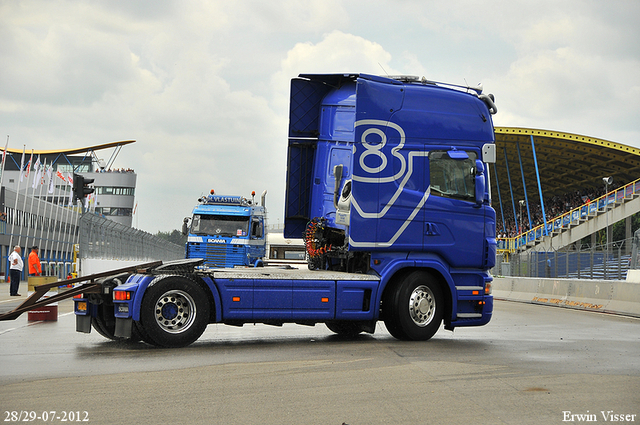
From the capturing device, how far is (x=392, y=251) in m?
10.9

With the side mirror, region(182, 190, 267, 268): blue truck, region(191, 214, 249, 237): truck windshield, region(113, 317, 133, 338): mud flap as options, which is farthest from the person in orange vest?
the side mirror

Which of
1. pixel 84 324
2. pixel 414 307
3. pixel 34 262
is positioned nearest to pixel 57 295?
pixel 84 324

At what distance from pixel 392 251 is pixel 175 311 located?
3342 mm

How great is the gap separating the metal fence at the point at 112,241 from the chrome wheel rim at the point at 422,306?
18.4 m

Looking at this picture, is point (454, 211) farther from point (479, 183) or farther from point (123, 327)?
point (123, 327)

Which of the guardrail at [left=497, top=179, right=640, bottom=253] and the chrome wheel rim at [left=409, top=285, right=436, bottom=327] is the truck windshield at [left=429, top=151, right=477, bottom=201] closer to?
the chrome wheel rim at [left=409, top=285, right=436, bottom=327]


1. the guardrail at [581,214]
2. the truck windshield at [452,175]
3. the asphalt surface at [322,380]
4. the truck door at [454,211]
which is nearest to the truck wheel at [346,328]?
the asphalt surface at [322,380]

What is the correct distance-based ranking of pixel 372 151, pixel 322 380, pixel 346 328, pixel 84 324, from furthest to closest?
pixel 346 328, pixel 372 151, pixel 84 324, pixel 322 380

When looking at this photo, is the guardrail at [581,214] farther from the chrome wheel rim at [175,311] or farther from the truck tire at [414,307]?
the chrome wheel rim at [175,311]

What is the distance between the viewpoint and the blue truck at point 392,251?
32.7 ft

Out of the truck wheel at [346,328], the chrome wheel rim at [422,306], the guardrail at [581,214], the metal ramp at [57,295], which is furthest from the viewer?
the guardrail at [581,214]

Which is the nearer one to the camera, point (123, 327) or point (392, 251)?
point (123, 327)

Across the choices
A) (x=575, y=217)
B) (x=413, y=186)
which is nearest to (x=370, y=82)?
(x=413, y=186)

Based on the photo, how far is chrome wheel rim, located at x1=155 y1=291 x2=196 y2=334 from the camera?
9.66 metres
